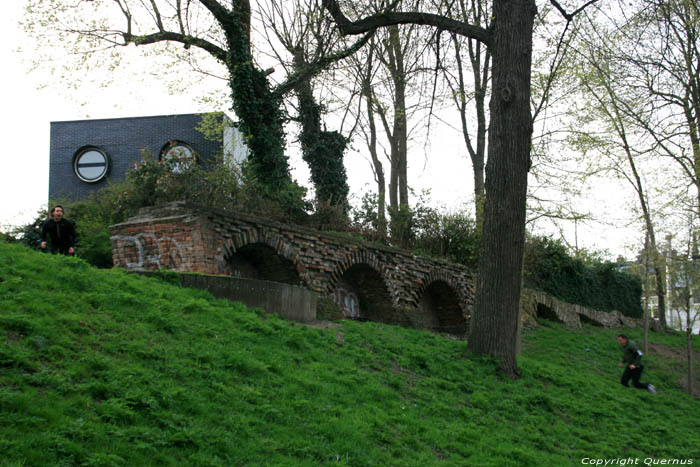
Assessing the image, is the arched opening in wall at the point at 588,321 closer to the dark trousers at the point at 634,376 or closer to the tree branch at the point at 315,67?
the dark trousers at the point at 634,376

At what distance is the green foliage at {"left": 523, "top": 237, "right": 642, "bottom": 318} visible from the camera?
24.1 metres

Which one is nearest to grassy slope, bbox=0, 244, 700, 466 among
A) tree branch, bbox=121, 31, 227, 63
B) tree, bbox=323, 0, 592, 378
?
tree, bbox=323, 0, 592, 378

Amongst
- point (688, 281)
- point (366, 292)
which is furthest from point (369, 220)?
point (688, 281)

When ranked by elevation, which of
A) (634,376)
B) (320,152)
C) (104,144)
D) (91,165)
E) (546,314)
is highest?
(104,144)

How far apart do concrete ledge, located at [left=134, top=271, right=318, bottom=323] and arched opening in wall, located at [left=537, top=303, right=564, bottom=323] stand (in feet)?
46.0

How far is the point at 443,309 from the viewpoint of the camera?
747 inches

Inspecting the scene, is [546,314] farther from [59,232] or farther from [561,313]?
[59,232]

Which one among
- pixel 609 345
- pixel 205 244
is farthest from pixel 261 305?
pixel 609 345

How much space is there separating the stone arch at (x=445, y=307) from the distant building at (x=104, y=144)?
12.5 metres

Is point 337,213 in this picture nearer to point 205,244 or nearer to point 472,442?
point 205,244

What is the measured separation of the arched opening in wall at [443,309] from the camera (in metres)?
18.5

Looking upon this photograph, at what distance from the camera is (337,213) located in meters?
16.6

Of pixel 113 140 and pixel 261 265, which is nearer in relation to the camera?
pixel 261 265

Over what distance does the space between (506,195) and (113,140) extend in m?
22.0
